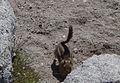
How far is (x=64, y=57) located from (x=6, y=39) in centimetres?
124

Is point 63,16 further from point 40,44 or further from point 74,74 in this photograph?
point 74,74

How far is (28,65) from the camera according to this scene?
6.82 metres

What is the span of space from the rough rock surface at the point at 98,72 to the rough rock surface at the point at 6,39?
0.81 m

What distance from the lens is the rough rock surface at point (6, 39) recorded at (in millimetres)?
5664

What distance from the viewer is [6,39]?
5.84 meters

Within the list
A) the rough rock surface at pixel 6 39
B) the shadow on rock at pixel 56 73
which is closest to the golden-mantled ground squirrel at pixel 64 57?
the shadow on rock at pixel 56 73

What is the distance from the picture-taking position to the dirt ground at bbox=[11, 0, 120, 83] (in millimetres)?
7113

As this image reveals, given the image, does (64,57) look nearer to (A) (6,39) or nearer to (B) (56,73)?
(B) (56,73)

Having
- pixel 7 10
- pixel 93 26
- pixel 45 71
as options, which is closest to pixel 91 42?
pixel 93 26

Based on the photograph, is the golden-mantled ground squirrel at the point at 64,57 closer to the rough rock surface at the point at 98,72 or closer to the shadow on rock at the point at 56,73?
the shadow on rock at the point at 56,73

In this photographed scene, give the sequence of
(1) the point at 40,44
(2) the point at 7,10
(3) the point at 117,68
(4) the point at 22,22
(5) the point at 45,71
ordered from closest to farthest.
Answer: (3) the point at 117,68
(2) the point at 7,10
(5) the point at 45,71
(1) the point at 40,44
(4) the point at 22,22

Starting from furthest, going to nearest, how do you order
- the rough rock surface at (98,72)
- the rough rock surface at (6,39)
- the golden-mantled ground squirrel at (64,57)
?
the golden-mantled ground squirrel at (64,57)
the rough rock surface at (6,39)
the rough rock surface at (98,72)

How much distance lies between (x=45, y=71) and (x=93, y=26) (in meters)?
1.43

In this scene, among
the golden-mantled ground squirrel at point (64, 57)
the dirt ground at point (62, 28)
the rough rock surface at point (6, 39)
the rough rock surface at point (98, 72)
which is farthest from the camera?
the dirt ground at point (62, 28)
